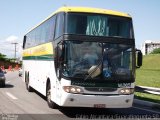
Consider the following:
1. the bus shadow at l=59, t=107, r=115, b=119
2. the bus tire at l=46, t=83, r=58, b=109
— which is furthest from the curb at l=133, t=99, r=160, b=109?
the bus tire at l=46, t=83, r=58, b=109

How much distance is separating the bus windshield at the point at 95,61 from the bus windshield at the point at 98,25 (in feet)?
1.51

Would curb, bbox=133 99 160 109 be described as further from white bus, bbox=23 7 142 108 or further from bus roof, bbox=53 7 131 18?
bus roof, bbox=53 7 131 18

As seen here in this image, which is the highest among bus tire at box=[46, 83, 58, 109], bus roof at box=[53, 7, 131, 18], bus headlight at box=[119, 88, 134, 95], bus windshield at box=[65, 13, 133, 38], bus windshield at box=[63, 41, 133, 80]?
bus roof at box=[53, 7, 131, 18]

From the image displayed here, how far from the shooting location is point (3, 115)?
1241 cm

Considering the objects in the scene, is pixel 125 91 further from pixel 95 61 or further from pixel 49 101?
pixel 49 101

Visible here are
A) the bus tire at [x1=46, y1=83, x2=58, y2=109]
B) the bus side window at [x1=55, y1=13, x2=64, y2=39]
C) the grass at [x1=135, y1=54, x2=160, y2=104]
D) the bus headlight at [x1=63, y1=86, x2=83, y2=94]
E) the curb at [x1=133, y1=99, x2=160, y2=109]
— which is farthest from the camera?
the grass at [x1=135, y1=54, x2=160, y2=104]

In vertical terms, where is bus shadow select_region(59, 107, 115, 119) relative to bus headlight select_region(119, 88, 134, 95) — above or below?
below

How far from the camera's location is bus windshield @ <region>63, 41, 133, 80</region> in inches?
489

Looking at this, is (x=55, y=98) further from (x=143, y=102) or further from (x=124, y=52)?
(x=143, y=102)

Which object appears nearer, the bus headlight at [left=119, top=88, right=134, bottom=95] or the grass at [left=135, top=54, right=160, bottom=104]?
the bus headlight at [left=119, top=88, right=134, bottom=95]

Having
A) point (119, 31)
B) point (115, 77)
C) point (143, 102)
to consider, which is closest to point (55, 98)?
point (115, 77)

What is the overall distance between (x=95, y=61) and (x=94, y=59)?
7cm

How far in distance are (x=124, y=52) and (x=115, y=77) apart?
944 millimetres

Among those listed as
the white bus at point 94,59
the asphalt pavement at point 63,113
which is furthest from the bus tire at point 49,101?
the white bus at point 94,59
